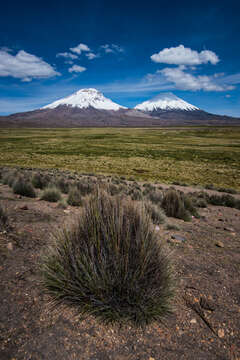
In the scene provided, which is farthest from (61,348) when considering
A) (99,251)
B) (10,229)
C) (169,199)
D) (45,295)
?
(169,199)

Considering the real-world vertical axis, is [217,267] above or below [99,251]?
below

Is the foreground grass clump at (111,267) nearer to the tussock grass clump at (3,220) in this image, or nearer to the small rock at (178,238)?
the tussock grass clump at (3,220)

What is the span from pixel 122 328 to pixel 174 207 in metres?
5.43

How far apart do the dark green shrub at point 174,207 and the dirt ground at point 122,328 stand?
10.1 ft

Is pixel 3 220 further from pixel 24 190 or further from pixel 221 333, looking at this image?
pixel 221 333

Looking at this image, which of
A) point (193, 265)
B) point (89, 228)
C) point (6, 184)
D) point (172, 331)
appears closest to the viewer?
point (172, 331)

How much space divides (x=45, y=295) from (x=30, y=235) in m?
1.79

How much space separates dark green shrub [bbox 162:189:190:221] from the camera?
23.1 feet

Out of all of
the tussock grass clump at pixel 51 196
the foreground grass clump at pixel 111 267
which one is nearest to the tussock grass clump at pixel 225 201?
the tussock grass clump at pixel 51 196

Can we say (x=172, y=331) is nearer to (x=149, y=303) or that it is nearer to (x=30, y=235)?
(x=149, y=303)

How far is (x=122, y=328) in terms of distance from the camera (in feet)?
7.48

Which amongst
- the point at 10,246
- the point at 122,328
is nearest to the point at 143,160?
the point at 10,246

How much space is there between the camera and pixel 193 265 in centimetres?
368

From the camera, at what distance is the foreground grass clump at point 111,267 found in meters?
2.33
